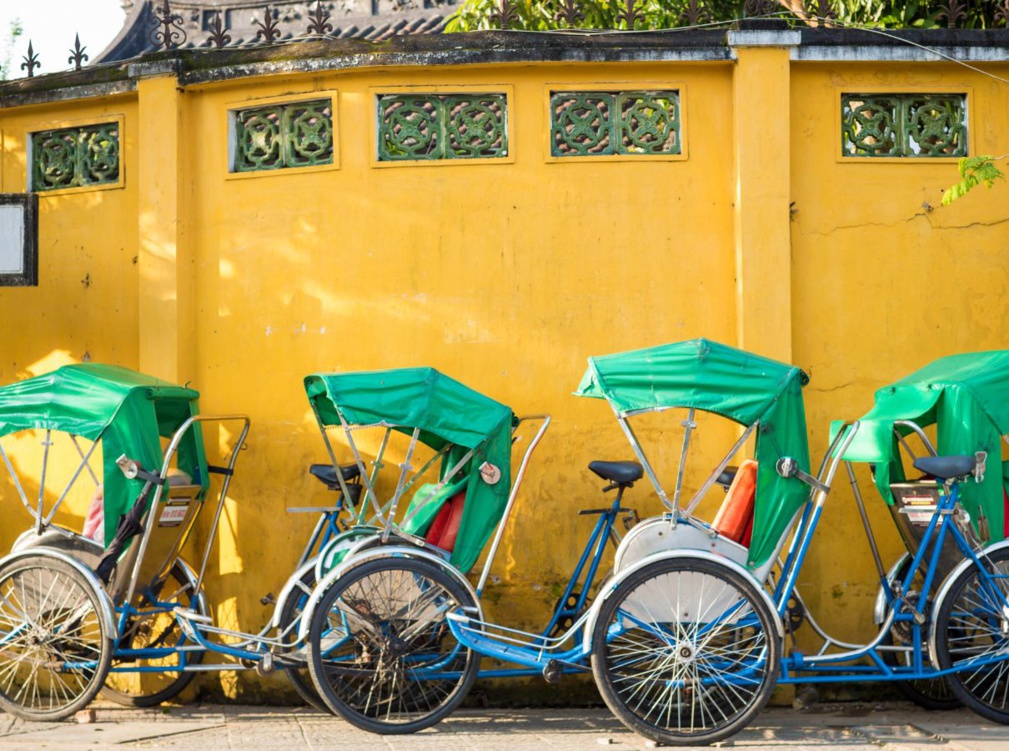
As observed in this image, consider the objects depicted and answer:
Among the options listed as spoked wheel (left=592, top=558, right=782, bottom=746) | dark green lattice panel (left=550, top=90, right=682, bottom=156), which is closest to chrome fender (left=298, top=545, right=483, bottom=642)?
spoked wheel (left=592, top=558, right=782, bottom=746)

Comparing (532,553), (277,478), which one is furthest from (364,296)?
(532,553)

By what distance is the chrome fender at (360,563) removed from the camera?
226 inches

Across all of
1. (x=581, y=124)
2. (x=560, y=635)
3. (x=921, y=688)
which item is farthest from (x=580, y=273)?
(x=921, y=688)

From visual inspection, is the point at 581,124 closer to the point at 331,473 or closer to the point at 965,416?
the point at 331,473

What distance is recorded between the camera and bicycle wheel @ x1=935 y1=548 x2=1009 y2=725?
5785 millimetres

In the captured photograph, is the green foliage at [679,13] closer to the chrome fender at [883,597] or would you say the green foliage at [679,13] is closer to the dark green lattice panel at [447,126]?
the dark green lattice panel at [447,126]

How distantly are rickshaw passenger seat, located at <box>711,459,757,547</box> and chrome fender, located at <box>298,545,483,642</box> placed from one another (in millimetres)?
1252

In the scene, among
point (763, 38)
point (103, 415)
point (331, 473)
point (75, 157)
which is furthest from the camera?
point (75, 157)

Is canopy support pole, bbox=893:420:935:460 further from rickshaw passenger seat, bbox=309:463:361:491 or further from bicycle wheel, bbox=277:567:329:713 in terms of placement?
bicycle wheel, bbox=277:567:329:713

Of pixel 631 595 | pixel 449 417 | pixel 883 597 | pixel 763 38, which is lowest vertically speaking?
pixel 883 597

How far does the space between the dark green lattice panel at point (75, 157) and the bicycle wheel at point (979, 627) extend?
5.20 metres

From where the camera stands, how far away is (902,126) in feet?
22.6

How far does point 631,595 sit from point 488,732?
1.06 m

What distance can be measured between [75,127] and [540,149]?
2.85 m
